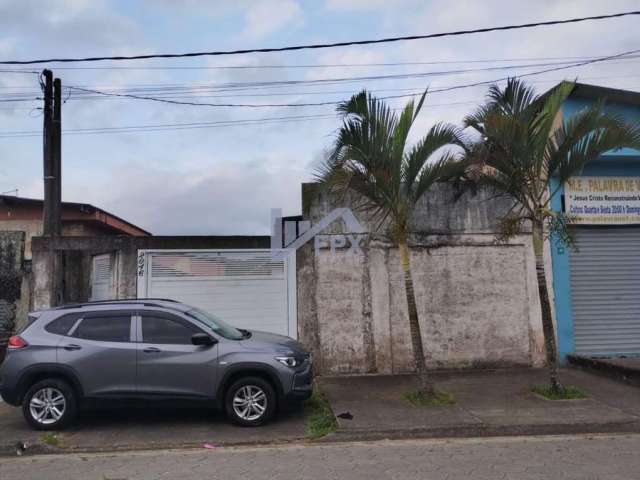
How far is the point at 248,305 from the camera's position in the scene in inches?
462

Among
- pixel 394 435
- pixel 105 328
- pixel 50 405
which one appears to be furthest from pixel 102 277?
pixel 394 435

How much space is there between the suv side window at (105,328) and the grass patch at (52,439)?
129 cm

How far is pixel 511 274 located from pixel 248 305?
5.27 m

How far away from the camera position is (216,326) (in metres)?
8.70

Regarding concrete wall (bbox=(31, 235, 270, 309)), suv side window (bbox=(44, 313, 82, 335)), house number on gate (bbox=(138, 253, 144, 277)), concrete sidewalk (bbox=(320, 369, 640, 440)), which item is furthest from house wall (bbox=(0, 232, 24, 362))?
concrete sidewalk (bbox=(320, 369, 640, 440))

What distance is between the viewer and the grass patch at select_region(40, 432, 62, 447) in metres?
7.38

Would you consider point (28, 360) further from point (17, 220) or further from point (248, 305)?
point (17, 220)

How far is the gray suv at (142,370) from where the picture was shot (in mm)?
7949

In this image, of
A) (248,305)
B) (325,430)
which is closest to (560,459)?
(325,430)

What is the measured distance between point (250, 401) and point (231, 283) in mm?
4030

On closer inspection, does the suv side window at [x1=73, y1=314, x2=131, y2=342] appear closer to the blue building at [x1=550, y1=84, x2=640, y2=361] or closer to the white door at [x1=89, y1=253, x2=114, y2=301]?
the white door at [x1=89, y1=253, x2=114, y2=301]

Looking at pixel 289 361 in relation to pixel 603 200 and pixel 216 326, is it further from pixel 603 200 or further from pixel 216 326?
pixel 603 200

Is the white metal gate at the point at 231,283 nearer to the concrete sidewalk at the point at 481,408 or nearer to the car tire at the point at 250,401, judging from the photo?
the concrete sidewalk at the point at 481,408

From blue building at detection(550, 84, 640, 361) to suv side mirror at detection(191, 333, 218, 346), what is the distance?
23.9ft
